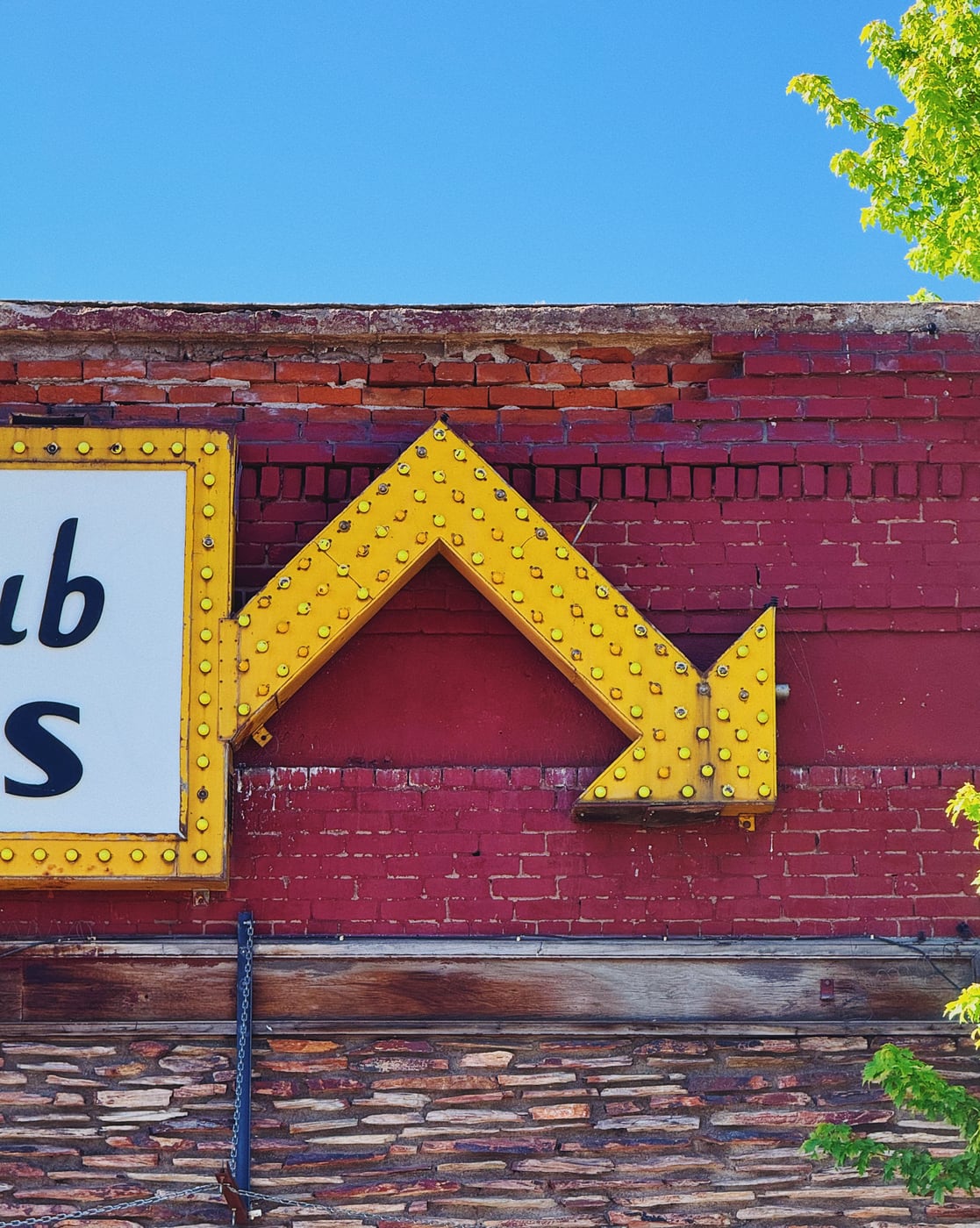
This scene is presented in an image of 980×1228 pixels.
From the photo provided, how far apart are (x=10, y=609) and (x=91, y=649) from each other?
0.35m

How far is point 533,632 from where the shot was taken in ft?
18.4

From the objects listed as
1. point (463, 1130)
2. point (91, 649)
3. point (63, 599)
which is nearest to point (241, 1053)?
point (463, 1130)

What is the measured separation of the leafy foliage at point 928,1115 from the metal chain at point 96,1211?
87.3 inches

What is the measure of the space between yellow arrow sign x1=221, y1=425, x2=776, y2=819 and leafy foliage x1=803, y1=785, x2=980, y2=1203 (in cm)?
94

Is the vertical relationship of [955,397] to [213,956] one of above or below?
above

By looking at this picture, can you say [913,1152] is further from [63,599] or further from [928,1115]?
[63,599]

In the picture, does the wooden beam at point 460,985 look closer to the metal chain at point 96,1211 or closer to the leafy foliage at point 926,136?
the metal chain at point 96,1211

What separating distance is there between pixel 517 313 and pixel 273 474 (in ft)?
3.91

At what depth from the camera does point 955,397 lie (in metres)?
6.02

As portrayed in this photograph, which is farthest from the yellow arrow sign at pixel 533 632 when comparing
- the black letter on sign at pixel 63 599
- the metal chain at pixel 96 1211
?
the metal chain at pixel 96 1211

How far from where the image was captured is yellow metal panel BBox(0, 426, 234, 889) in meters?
5.35

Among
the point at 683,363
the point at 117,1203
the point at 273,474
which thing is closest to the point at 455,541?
the point at 273,474

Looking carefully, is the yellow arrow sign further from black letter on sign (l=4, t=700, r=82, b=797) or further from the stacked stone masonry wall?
the stacked stone masonry wall

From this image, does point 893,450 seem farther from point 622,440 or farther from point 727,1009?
point 727,1009
